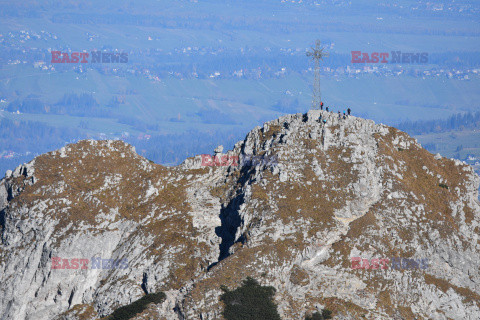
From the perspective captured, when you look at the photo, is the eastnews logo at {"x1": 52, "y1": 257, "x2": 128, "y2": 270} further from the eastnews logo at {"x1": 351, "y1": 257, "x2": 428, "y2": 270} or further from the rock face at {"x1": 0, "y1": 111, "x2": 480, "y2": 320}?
the eastnews logo at {"x1": 351, "y1": 257, "x2": 428, "y2": 270}

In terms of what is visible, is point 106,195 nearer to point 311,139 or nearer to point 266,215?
point 266,215

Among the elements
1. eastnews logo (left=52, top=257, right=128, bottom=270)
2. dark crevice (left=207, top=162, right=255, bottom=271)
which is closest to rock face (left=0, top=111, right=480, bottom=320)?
eastnews logo (left=52, top=257, right=128, bottom=270)

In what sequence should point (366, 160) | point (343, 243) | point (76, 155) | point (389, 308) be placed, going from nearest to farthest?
point (389, 308) < point (343, 243) < point (366, 160) < point (76, 155)

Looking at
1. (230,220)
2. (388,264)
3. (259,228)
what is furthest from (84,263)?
(388,264)

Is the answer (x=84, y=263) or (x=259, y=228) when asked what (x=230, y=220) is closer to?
(x=259, y=228)

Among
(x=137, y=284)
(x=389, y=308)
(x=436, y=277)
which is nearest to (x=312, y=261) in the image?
(x=389, y=308)
